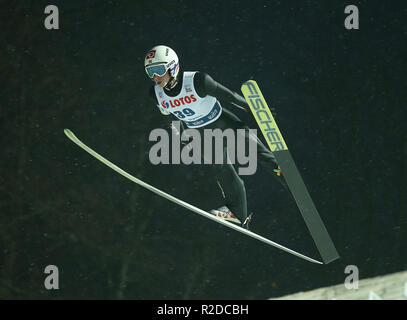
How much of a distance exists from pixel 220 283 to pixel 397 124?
2502 millimetres

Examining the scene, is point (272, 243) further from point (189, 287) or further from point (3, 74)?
point (3, 74)

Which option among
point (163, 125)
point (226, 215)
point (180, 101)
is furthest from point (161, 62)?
point (226, 215)

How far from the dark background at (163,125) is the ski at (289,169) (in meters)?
0.13

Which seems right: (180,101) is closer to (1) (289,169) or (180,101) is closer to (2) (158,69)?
(2) (158,69)

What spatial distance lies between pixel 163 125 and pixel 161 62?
0.80 metres

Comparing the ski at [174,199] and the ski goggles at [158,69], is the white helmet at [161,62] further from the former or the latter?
the ski at [174,199]

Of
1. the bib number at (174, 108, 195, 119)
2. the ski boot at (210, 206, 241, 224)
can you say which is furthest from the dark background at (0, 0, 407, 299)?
the bib number at (174, 108, 195, 119)

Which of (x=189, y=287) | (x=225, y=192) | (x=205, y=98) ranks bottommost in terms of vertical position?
(x=189, y=287)

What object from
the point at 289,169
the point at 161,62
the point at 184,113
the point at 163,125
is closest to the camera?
the point at 161,62

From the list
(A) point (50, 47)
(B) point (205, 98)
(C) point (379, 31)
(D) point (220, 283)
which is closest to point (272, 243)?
(D) point (220, 283)

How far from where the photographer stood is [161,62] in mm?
5508

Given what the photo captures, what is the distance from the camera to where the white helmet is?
18.1 ft

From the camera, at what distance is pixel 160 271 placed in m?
6.31

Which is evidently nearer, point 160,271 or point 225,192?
point 225,192
